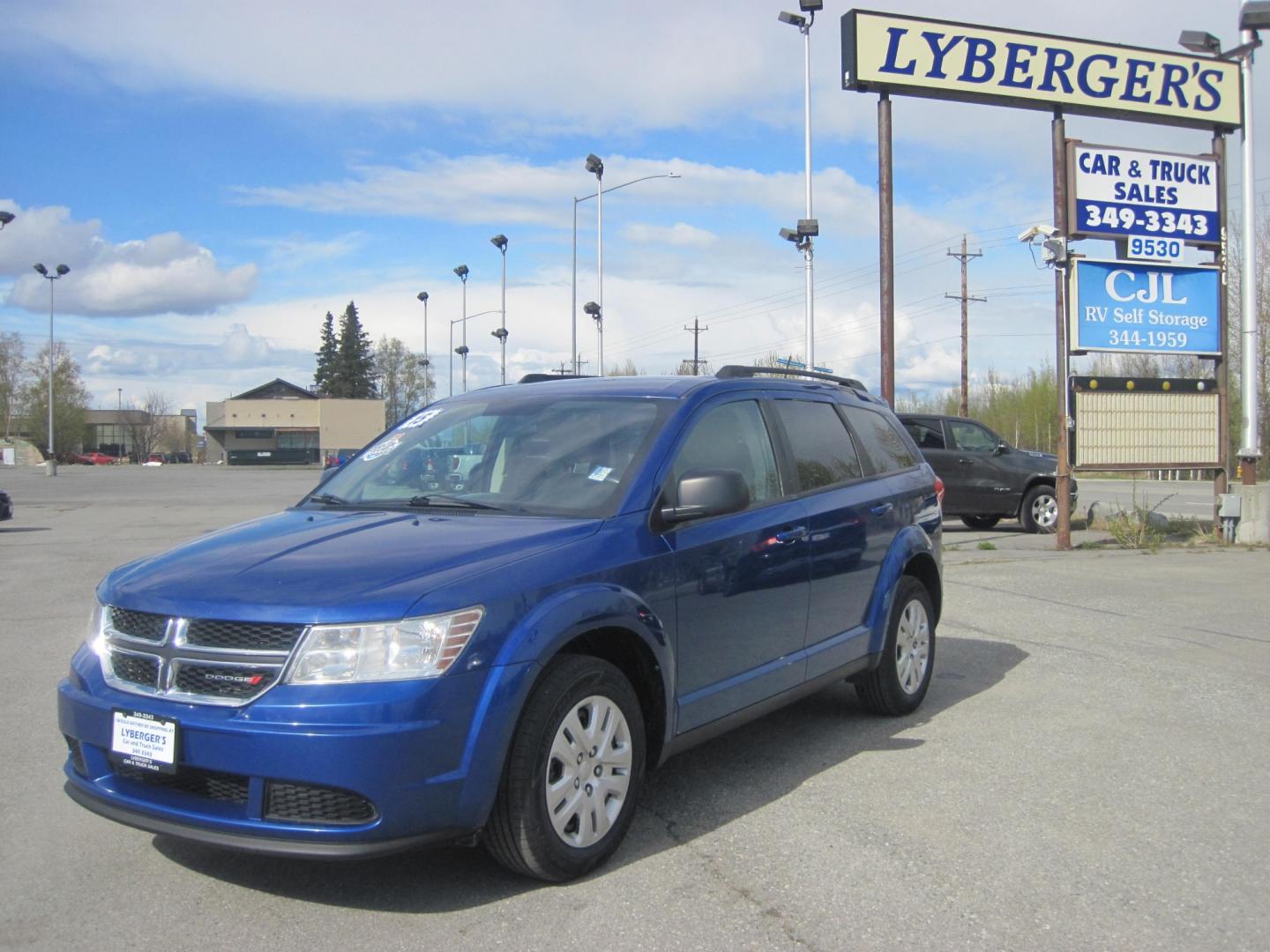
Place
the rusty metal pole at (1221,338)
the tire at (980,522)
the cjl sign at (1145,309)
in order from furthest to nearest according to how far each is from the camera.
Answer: the tire at (980,522)
the rusty metal pole at (1221,338)
the cjl sign at (1145,309)

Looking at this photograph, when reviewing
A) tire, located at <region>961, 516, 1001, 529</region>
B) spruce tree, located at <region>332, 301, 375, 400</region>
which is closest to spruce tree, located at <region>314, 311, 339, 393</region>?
spruce tree, located at <region>332, 301, 375, 400</region>

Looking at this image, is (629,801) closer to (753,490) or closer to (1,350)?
(753,490)

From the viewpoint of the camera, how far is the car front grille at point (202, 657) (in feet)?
11.4

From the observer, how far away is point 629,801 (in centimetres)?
417

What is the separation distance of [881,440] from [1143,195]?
12.3 metres

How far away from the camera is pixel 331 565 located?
150 inches

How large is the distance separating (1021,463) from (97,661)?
16.5 m

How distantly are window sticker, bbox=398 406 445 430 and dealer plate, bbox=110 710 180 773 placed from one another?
2.22m

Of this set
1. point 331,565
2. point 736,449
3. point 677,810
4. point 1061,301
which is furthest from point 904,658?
point 1061,301

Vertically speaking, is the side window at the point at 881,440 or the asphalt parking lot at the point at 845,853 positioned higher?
the side window at the point at 881,440

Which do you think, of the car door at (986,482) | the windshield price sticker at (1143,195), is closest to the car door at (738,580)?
the windshield price sticker at (1143,195)

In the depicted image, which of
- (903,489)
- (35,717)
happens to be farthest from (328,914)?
(903,489)

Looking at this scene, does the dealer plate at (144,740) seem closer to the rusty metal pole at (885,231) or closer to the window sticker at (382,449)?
the window sticker at (382,449)

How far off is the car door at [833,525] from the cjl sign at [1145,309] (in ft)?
37.7
